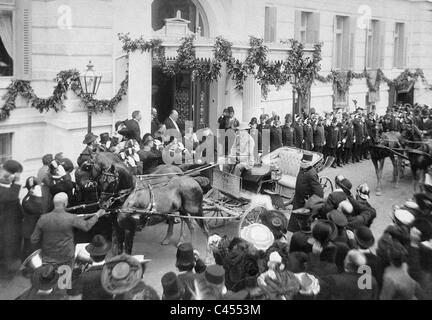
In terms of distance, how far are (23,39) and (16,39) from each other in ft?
0.63

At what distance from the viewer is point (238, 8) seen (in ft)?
56.0

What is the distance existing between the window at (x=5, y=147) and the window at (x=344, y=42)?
44.8ft

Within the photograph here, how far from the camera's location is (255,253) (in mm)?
6016

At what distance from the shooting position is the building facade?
506 inches

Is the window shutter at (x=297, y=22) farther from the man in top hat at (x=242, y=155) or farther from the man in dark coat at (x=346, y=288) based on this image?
the man in dark coat at (x=346, y=288)

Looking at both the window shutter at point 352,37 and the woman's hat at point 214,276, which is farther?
the window shutter at point 352,37

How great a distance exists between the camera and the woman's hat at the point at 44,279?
552cm

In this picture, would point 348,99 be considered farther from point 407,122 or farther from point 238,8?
point 238,8

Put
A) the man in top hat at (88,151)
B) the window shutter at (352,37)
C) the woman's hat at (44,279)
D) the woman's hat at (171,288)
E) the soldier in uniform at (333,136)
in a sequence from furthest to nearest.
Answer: the window shutter at (352,37)
the soldier in uniform at (333,136)
the man in top hat at (88,151)
the woman's hat at (44,279)
the woman's hat at (171,288)

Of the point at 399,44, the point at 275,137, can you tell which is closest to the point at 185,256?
the point at 275,137

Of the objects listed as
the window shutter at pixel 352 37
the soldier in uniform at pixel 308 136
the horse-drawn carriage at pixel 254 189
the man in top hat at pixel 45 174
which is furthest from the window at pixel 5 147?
the window shutter at pixel 352 37

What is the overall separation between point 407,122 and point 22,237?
13.3m

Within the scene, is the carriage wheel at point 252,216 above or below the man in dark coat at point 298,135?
below
